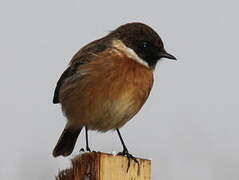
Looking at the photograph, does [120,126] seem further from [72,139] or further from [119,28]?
[119,28]

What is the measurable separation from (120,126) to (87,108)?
488 mm

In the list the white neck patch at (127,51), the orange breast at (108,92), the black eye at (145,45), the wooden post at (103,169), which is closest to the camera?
the wooden post at (103,169)

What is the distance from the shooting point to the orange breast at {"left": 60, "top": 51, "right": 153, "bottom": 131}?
5.76 metres

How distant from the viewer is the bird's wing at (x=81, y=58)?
6.15 meters

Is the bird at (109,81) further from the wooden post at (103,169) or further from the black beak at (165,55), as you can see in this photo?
the wooden post at (103,169)

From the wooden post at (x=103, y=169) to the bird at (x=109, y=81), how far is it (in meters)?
1.98

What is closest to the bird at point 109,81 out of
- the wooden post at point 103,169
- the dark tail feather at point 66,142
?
the dark tail feather at point 66,142

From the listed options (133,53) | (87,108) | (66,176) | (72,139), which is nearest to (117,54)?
(133,53)

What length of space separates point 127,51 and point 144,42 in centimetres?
24

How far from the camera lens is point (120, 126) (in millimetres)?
6172

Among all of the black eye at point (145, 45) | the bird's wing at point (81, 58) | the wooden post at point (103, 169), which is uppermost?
the black eye at point (145, 45)

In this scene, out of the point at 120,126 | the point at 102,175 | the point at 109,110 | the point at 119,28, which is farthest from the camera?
the point at 119,28

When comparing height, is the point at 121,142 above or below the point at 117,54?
below

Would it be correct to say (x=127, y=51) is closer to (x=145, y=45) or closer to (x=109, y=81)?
(x=145, y=45)
